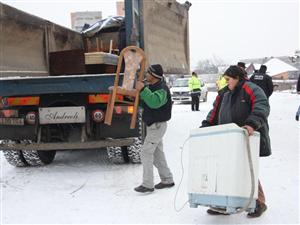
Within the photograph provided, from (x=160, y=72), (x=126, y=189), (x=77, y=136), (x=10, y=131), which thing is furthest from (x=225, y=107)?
(x=10, y=131)

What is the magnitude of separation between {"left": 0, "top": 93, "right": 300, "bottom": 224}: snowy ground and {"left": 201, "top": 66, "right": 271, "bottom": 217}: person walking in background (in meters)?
0.50

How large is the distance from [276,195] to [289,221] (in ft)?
2.48

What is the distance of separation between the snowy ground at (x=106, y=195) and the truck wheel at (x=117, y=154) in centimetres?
12

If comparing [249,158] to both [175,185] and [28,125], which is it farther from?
[28,125]

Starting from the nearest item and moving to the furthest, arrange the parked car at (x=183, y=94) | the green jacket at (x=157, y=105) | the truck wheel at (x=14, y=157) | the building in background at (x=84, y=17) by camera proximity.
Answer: the green jacket at (x=157, y=105) → the truck wheel at (x=14, y=157) → the building in background at (x=84, y=17) → the parked car at (x=183, y=94)

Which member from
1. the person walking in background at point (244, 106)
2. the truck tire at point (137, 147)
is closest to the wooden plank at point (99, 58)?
the truck tire at point (137, 147)

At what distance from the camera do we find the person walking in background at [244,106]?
3681mm

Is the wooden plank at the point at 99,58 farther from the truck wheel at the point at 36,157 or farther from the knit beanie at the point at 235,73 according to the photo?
the knit beanie at the point at 235,73

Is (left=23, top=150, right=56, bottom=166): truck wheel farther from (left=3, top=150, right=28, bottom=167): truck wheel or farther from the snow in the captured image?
the snow

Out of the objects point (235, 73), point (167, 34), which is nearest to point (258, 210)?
point (235, 73)

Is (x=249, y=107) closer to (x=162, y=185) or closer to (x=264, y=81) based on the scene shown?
(x=162, y=185)

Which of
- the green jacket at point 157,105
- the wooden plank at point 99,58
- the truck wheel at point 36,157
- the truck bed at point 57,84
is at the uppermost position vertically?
the wooden plank at point 99,58

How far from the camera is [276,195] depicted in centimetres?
467

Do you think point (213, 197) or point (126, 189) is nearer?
point (213, 197)
